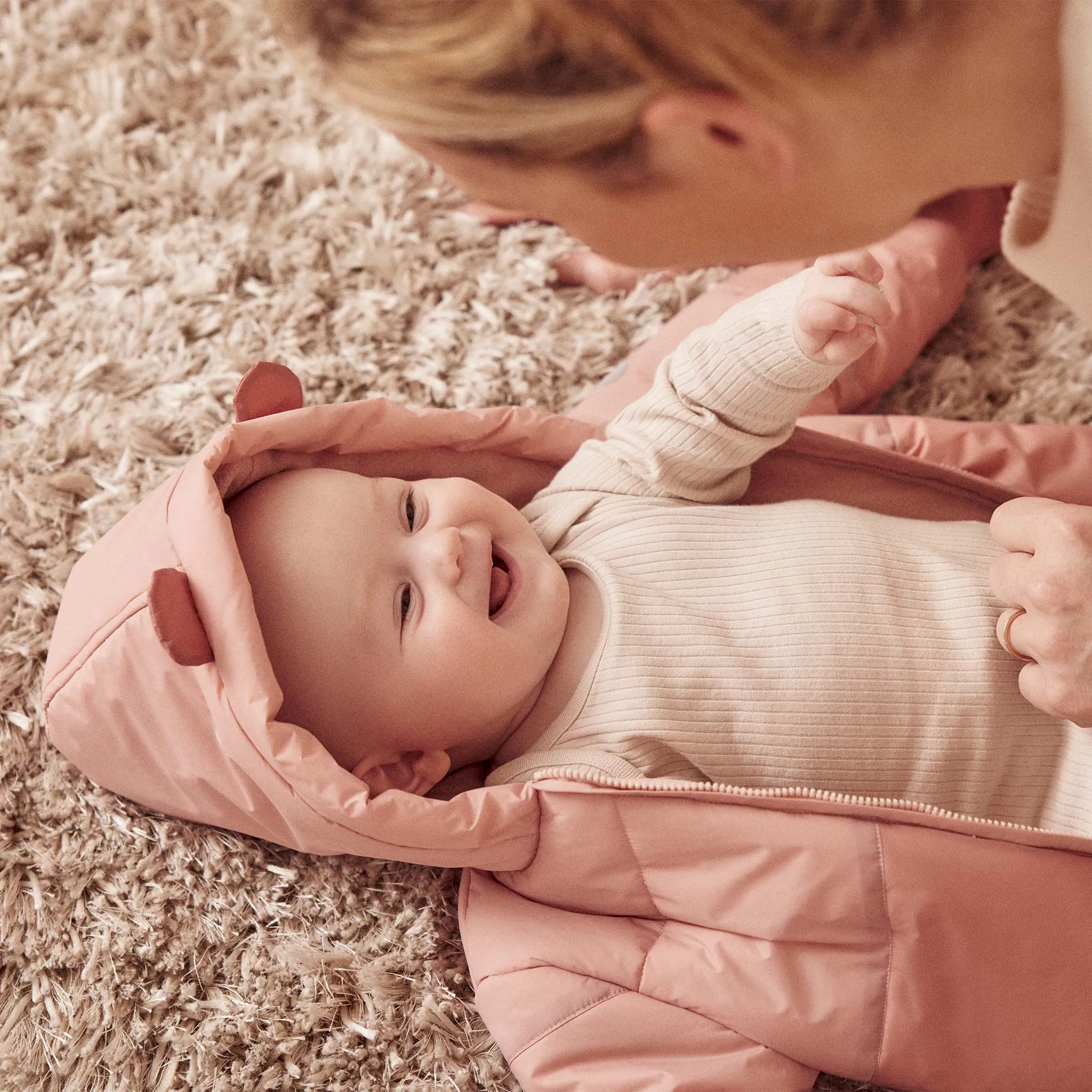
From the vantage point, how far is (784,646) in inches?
38.9

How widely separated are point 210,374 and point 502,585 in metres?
0.51

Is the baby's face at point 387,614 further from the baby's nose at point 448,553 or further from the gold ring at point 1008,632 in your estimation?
the gold ring at point 1008,632

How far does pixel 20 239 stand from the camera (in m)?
1.38

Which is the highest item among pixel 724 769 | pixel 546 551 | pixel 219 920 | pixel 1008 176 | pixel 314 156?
pixel 1008 176

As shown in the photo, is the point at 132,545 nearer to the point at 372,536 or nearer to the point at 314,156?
the point at 372,536

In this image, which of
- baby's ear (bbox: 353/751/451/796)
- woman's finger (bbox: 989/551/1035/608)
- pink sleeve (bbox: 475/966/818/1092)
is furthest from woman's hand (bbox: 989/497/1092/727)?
baby's ear (bbox: 353/751/451/796)

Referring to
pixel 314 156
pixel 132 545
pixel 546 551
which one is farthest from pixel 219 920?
pixel 314 156

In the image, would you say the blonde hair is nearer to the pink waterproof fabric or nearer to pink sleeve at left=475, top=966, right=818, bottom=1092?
the pink waterproof fabric

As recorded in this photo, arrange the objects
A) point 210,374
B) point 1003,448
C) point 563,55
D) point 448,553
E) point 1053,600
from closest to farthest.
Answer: point 563,55
point 1053,600
point 448,553
point 1003,448
point 210,374

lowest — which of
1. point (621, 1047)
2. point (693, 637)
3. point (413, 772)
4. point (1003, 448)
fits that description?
point (621, 1047)

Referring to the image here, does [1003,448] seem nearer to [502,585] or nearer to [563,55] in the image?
[502,585]

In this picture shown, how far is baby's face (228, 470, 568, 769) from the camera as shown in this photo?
94cm

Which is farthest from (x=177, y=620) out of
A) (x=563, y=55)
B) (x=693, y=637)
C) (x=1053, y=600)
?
(x=1053, y=600)

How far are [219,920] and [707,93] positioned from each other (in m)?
0.86
